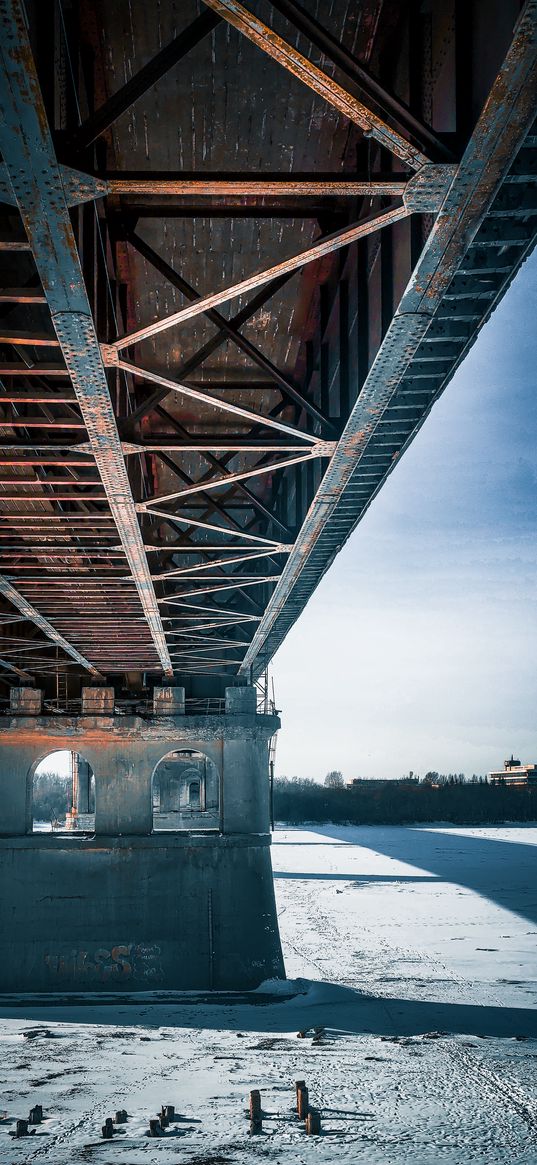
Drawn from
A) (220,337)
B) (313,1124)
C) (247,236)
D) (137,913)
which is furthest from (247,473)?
(137,913)

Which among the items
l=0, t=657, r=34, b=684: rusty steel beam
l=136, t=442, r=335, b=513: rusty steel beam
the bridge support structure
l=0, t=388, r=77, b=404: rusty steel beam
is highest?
l=0, t=388, r=77, b=404: rusty steel beam

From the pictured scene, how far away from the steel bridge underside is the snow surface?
888 centimetres

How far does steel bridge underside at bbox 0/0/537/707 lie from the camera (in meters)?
6.41

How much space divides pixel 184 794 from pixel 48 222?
60099mm

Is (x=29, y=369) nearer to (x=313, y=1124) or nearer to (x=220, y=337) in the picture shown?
(x=220, y=337)

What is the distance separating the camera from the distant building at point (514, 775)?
10958cm

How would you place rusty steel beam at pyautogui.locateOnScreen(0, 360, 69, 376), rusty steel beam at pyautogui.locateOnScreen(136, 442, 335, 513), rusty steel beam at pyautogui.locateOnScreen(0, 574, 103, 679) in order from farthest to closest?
rusty steel beam at pyautogui.locateOnScreen(0, 574, 103, 679), rusty steel beam at pyautogui.locateOnScreen(136, 442, 335, 513), rusty steel beam at pyautogui.locateOnScreen(0, 360, 69, 376)

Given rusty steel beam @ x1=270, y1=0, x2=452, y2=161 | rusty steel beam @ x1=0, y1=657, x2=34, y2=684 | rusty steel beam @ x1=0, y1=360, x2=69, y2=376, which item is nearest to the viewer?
rusty steel beam @ x1=270, y1=0, x2=452, y2=161

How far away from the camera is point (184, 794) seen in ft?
211

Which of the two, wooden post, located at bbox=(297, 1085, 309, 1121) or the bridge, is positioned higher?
the bridge

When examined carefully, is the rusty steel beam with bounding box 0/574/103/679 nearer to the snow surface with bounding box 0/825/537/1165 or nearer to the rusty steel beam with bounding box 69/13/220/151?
the snow surface with bounding box 0/825/537/1165

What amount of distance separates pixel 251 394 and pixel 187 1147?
11.1m

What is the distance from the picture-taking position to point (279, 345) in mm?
13875

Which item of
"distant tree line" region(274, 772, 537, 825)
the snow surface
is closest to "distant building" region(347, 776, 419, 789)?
"distant tree line" region(274, 772, 537, 825)
